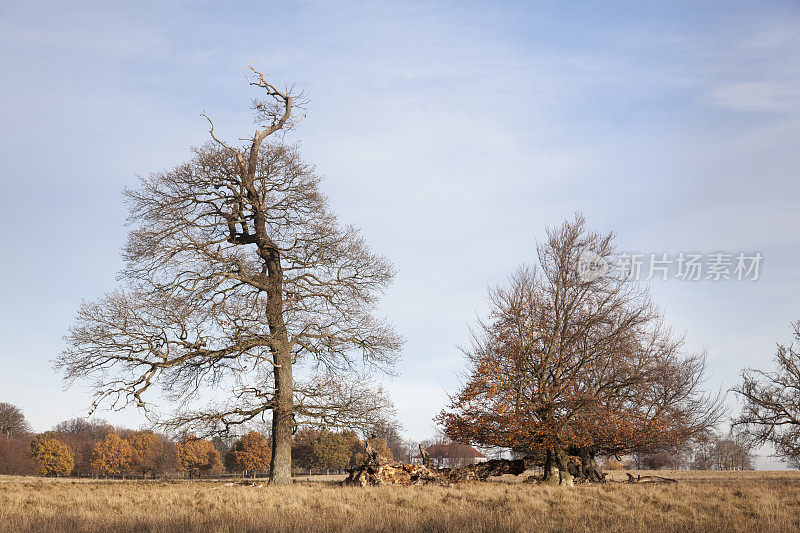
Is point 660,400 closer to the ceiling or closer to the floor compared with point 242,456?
closer to the ceiling

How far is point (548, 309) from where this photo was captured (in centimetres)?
2333

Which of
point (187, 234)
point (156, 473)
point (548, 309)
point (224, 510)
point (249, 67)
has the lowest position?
point (156, 473)

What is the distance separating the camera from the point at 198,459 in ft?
283

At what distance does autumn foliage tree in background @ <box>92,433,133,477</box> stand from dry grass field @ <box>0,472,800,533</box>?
265 ft

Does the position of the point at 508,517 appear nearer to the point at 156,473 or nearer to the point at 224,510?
the point at 224,510

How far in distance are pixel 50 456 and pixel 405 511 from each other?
83129mm

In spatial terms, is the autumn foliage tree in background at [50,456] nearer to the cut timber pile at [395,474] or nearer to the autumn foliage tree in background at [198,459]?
the autumn foliage tree in background at [198,459]

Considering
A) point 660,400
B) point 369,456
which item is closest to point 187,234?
point 369,456

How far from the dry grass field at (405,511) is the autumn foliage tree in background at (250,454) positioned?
226ft

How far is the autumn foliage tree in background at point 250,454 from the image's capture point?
8256 centimetres

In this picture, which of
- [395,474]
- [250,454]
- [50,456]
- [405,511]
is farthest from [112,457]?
[405,511]

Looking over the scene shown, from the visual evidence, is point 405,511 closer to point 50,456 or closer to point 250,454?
point 250,454

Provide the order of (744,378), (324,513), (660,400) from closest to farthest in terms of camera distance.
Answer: (324,513), (660,400), (744,378)

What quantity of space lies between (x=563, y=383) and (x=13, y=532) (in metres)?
18.1
